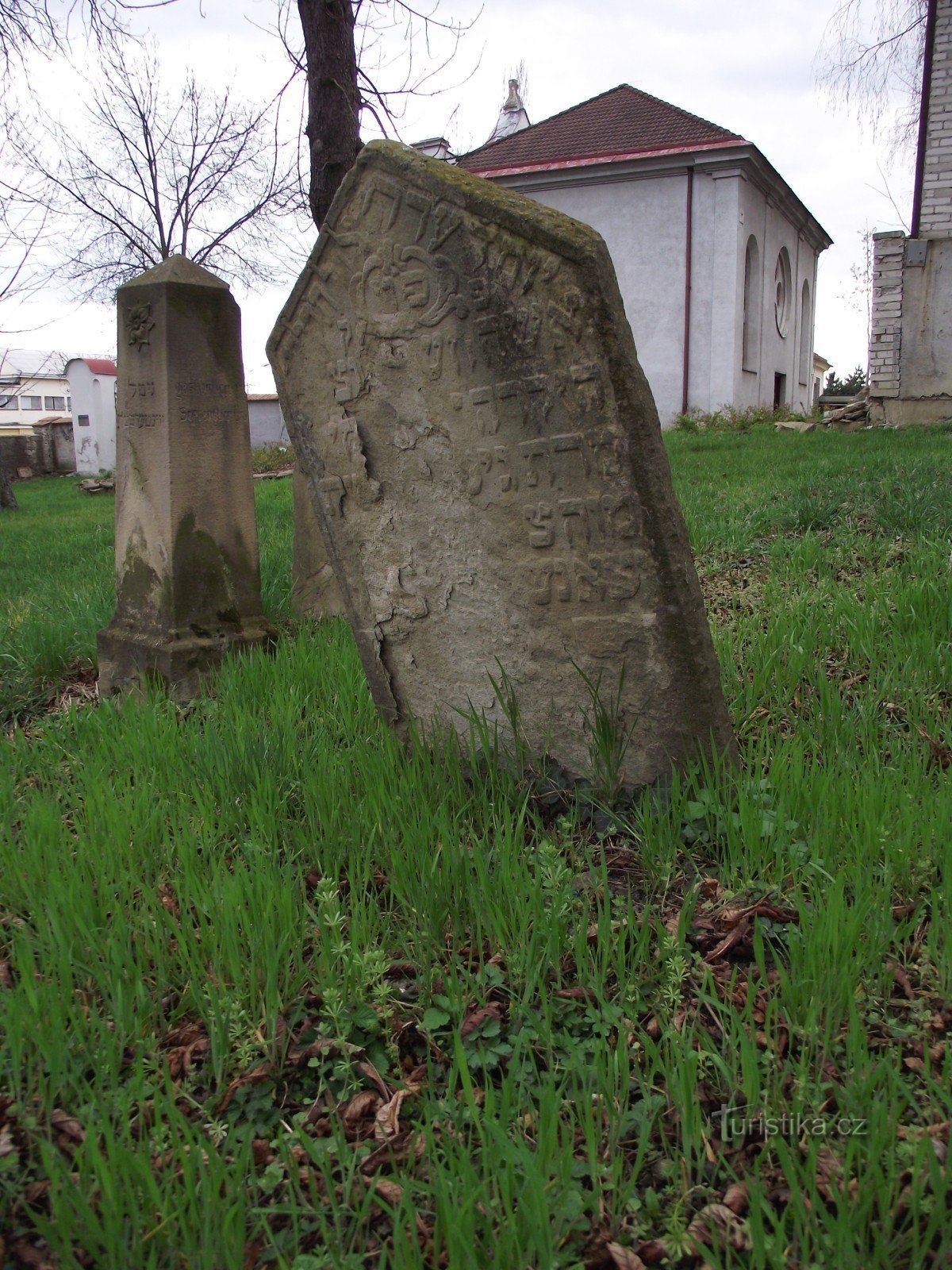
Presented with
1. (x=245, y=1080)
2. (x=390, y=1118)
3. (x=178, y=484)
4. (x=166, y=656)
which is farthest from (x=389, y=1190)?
(x=178, y=484)

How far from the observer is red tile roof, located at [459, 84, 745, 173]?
1744 cm

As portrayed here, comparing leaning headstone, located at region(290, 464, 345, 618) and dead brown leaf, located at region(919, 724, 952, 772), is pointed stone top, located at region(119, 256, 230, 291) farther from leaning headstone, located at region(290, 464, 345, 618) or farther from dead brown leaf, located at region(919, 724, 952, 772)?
dead brown leaf, located at region(919, 724, 952, 772)

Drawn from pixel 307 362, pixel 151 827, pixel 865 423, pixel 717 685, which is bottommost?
pixel 151 827

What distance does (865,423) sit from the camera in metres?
14.7

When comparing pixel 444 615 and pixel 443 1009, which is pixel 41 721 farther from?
pixel 443 1009

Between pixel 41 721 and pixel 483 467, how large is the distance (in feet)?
7.58

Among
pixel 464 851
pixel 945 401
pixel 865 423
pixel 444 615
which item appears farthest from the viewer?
pixel 865 423

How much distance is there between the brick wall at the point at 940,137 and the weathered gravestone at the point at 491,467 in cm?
1347

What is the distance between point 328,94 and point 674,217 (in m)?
13.9

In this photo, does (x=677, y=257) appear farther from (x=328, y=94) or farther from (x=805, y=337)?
(x=328, y=94)

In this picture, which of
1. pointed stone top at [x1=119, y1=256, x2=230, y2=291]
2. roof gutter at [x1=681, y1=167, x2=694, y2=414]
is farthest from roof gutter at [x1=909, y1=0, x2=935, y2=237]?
pointed stone top at [x1=119, y1=256, x2=230, y2=291]

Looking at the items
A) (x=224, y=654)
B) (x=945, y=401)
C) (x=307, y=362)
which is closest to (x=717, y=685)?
(x=307, y=362)

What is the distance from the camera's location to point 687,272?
1752 centimetres

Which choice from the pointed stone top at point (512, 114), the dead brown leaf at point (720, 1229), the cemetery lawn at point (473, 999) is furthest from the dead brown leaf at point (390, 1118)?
the pointed stone top at point (512, 114)
